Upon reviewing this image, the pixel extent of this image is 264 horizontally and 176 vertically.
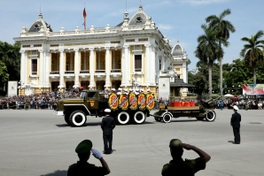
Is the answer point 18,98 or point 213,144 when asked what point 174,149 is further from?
point 18,98

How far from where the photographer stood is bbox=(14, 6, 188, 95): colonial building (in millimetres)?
51938

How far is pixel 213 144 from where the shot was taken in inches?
483

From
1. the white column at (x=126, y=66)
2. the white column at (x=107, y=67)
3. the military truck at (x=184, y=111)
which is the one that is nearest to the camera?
the military truck at (x=184, y=111)

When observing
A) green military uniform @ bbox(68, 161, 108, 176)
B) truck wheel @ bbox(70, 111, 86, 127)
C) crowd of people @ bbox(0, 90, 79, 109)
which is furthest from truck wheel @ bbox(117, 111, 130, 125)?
crowd of people @ bbox(0, 90, 79, 109)

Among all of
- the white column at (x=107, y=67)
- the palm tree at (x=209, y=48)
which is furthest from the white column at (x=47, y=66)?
the palm tree at (x=209, y=48)

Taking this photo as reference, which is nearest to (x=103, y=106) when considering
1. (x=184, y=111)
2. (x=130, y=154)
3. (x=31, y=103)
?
Result: (x=184, y=111)

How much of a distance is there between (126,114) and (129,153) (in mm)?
10620

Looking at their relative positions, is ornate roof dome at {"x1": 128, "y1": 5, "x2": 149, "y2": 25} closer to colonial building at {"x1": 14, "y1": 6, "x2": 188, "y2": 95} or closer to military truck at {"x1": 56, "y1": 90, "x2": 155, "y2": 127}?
colonial building at {"x1": 14, "y1": 6, "x2": 188, "y2": 95}

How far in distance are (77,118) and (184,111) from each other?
7.66 m

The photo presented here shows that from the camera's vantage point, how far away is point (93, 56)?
55.8m

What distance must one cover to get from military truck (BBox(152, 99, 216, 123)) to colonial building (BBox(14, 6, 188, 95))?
2740 centimetres

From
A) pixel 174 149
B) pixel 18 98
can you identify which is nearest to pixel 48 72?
pixel 18 98

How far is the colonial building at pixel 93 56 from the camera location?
Answer: 51.9 metres

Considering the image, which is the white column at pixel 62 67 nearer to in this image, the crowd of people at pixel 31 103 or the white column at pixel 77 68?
the white column at pixel 77 68
